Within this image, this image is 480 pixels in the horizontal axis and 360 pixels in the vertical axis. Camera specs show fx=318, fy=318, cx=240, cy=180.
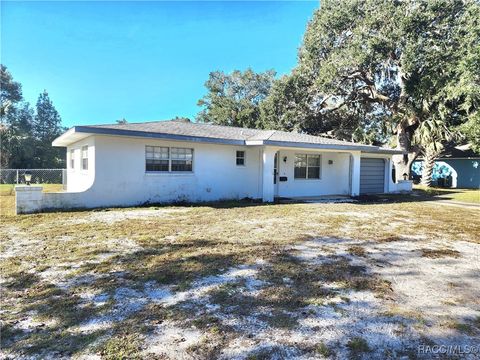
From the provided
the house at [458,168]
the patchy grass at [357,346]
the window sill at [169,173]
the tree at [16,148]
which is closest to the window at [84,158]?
the window sill at [169,173]

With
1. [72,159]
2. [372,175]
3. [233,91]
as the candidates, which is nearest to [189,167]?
[72,159]

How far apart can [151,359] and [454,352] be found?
2.43 metres

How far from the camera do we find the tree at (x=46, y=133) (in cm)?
3206

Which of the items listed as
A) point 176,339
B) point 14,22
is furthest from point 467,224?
point 14,22

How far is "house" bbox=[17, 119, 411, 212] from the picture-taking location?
10711mm

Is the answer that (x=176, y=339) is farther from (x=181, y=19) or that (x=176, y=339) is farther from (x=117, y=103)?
(x=117, y=103)

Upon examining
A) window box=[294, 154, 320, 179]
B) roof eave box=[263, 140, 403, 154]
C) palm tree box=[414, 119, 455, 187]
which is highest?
palm tree box=[414, 119, 455, 187]

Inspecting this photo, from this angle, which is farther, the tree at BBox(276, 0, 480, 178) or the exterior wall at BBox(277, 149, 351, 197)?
the tree at BBox(276, 0, 480, 178)

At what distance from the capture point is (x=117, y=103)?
41.1 metres

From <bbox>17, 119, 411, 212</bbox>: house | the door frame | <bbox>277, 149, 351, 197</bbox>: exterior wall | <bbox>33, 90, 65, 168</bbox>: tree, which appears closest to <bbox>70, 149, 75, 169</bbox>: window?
<bbox>17, 119, 411, 212</bbox>: house

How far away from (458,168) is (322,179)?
15.3 meters

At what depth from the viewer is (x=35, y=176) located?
69.8 ft

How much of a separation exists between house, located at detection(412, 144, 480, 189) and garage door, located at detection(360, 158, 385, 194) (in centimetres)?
962

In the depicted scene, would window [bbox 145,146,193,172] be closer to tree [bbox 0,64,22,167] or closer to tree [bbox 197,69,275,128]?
tree [bbox 197,69,275,128]
